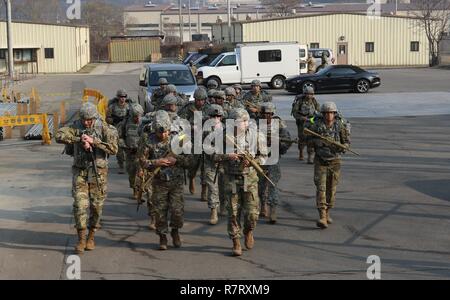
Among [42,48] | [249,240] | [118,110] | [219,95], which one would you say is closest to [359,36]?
[42,48]

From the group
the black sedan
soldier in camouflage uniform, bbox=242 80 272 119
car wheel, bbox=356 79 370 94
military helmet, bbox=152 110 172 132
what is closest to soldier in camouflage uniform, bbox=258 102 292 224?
military helmet, bbox=152 110 172 132

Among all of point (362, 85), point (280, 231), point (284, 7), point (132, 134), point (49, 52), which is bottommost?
point (280, 231)

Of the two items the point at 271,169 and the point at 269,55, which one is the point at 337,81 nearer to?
the point at 269,55

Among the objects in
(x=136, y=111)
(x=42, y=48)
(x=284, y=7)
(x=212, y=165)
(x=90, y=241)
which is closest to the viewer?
(x=90, y=241)

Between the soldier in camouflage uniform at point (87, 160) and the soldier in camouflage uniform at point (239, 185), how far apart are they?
1.41 metres

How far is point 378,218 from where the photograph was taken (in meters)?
10.4

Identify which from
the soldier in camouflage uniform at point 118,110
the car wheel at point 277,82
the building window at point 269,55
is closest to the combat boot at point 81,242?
the soldier in camouflage uniform at point 118,110

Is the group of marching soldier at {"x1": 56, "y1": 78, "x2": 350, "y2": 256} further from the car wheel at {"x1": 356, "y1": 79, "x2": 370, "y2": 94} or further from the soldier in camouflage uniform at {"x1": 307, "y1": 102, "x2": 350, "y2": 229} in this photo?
the car wheel at {"x1": 356, "y1": 79, "x2": 370, "y2": 94}

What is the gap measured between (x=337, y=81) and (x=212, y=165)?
21.6 metres

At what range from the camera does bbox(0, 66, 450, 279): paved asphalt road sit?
8.09 metres

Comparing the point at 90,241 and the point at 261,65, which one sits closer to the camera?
the point at 90,241

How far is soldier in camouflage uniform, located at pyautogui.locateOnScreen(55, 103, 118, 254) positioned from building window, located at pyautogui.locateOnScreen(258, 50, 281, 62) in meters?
26.6

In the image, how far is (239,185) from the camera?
28.5ft

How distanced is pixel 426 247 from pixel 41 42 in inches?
2082
